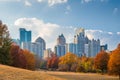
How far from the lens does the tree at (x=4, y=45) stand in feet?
262

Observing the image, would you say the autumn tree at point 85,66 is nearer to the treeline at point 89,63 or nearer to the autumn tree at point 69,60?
the treeline at point 89,63

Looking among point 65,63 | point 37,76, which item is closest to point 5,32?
point 37,76

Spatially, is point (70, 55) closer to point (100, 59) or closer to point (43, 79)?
point (100, 59)

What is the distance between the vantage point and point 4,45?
81.4 m

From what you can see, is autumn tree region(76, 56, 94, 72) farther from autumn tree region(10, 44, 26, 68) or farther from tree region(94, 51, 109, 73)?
autumn tree region(10, 44, 26, 68)

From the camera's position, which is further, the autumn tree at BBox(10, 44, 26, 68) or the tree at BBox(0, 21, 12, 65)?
the autumn tree at BBox(10, 44, 26, 68)

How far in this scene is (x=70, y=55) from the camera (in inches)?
7136

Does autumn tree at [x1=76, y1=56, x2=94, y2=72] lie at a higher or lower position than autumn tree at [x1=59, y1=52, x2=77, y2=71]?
lower

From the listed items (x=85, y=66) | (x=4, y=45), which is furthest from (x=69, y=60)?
(x=4, y=45)

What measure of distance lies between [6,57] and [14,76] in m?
45.4

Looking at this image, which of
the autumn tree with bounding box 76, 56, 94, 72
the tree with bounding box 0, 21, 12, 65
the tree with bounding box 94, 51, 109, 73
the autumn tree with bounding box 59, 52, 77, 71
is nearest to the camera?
the tree with bounding box 0, 21, 12, 65

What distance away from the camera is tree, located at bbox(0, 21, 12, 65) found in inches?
3142

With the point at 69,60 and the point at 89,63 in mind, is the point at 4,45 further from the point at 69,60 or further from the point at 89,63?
the point at 69,60

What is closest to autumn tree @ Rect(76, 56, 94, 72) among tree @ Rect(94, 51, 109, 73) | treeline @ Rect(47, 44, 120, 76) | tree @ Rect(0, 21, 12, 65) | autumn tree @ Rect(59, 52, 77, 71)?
treeline @ Rect(47, 44, 120, 76)
